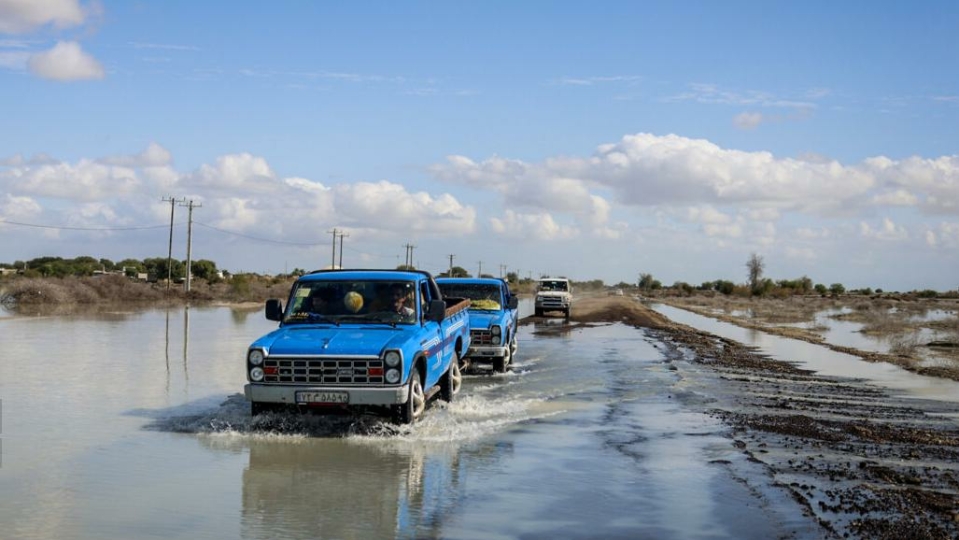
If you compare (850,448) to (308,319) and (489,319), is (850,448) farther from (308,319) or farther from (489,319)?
(489,319)

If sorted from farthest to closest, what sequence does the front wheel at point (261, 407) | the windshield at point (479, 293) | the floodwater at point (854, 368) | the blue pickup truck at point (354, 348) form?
the windshield at point (479, 293), the floodwater at point (854, 368), the front wheel at point (261, 407), the blue pickup truck at point (354, 348)

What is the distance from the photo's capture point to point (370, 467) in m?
9.28

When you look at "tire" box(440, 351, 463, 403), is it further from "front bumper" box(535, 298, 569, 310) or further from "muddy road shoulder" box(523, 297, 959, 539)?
"front bumper" box(535, 298, 569, 310)

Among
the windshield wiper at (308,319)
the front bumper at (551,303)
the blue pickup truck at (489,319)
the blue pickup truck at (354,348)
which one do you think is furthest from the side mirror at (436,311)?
the front bumper at (551,303)

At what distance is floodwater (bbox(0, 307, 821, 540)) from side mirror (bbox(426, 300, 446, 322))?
1.37 meters

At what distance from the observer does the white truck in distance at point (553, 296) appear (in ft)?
148

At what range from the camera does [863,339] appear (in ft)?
125

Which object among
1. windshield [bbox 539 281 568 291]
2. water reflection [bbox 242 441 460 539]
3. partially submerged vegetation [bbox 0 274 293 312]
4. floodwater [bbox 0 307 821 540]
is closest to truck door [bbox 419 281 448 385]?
floodwater [bbox 0 307 821 540]

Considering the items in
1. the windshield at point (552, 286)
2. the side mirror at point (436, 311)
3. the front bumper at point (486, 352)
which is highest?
the windshield at point (552, 286)

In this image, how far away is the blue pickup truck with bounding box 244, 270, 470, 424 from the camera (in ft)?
34.5

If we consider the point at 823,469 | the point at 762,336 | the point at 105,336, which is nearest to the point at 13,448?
the point at 823,469

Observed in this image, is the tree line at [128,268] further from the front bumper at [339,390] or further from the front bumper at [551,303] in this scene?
the front bumper at [339,390]

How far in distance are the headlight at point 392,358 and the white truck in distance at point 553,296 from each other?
34550mm

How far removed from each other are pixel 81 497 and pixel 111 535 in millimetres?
1328
